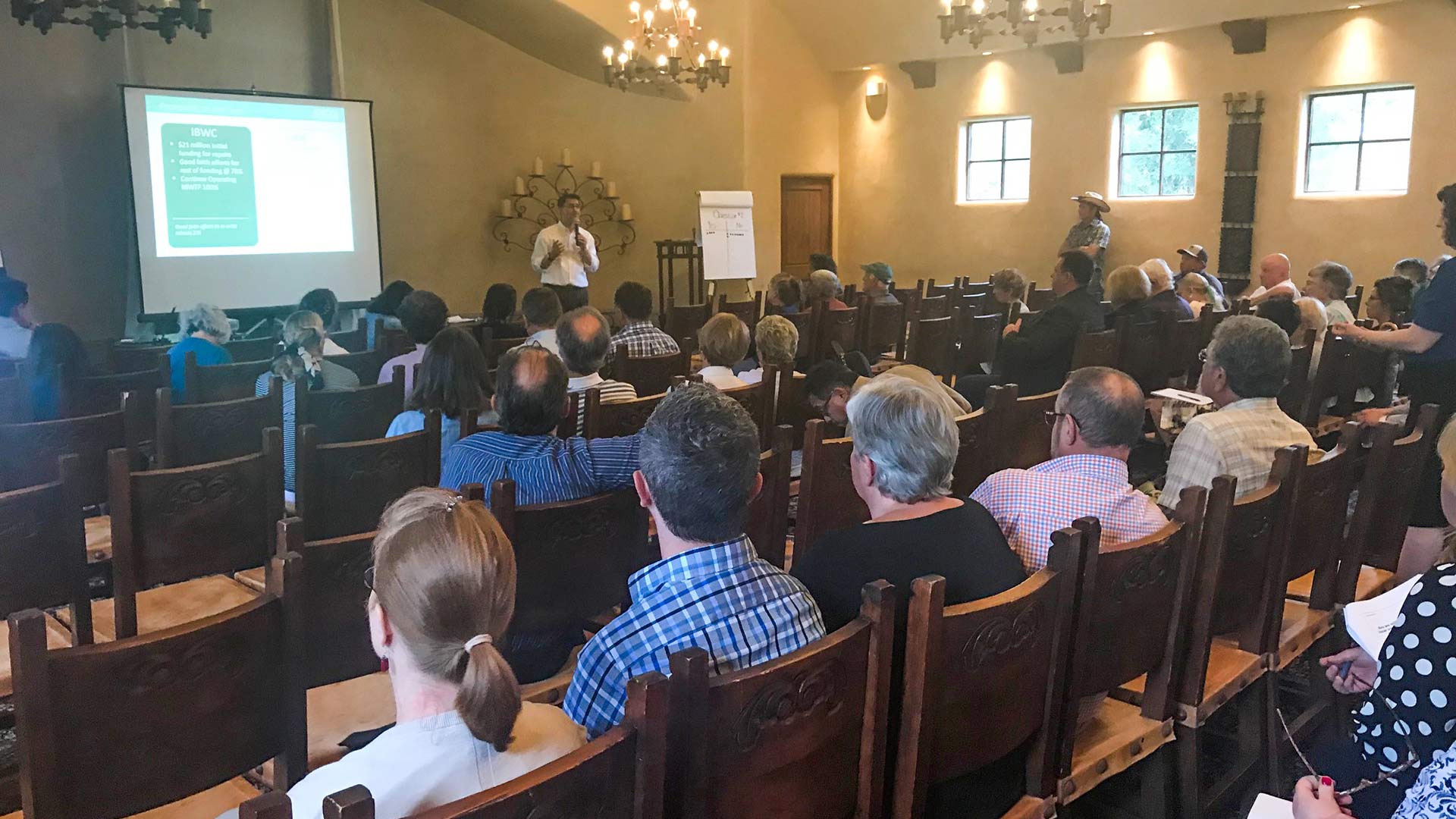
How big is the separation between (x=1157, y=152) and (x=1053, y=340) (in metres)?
6.77

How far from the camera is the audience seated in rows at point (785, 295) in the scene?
6.77 metres

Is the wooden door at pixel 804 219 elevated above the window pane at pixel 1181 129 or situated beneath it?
situated beneath

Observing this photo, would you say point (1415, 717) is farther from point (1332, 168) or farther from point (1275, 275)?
point (1332, 168)

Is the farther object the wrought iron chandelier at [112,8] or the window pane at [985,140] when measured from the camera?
the window pane at [985,140]

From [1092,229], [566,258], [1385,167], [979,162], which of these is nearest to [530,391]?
[566,258]

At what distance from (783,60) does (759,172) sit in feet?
4.29

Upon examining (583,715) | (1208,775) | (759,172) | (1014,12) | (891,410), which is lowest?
(1208,775)

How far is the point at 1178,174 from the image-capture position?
10719mm

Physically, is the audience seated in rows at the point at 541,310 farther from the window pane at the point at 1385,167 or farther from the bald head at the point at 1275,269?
the window pane at the point at 1385,167

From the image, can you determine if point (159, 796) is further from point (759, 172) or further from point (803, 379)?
point (759, 172)

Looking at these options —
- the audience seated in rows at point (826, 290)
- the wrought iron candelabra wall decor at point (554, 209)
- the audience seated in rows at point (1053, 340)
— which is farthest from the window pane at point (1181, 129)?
the audience seated in rows at point (1053, 340)

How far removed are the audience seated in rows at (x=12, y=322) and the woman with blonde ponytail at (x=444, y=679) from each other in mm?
4958

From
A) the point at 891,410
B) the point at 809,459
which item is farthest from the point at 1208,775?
the point at 891,410

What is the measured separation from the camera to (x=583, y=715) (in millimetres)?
1520
